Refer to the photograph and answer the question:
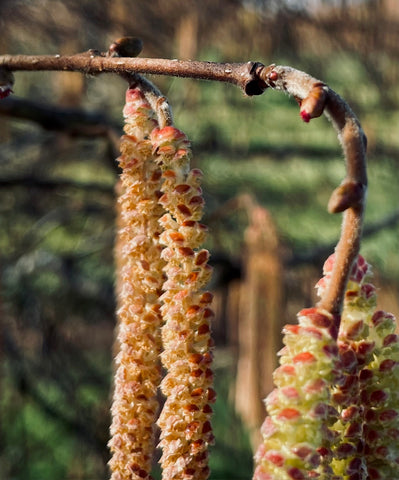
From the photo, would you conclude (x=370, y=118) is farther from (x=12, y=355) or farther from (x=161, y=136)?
(x=161, y=136)

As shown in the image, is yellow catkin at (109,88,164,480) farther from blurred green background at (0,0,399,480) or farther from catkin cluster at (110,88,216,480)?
blurred green background at (0,0,399,480)

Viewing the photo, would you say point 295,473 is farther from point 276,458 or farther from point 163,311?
point 163,311

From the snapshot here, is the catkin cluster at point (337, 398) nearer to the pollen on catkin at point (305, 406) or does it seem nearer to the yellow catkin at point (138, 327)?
the pollen on catkin at point (305, 406)

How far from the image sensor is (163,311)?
463 millimetres

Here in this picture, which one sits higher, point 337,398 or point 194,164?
point 194,164

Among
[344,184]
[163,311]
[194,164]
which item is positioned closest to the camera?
[344,184]

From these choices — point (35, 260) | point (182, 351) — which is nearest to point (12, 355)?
point (35, 260)

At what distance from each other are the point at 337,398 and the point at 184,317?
11 centimetres

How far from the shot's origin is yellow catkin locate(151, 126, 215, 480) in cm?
44

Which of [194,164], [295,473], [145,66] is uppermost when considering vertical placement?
[194,164]

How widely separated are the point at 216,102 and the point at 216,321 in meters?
0.98

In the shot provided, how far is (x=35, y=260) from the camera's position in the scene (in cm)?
235

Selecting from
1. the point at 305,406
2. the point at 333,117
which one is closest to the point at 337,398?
the point at 305,406

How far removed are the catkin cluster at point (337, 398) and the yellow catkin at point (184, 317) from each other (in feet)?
0.23
